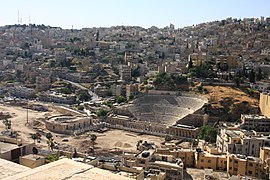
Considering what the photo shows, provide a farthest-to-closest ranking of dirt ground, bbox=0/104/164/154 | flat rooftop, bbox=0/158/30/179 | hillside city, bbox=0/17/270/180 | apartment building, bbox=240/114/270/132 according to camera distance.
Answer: dirt ground, bbox=0/104/164/154
apartment building, bbox=240/114/270/132
hillside city, bbox=0/17/270/180
flat rooftop, bbox=0/158/30/179

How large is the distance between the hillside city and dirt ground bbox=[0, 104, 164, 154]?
0.10 m

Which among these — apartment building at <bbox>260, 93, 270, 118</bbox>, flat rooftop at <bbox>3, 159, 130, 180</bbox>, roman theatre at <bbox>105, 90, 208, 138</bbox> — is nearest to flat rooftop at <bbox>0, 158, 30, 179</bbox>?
flat rooftop at <bbox>3, 159, 130, 180</bbox>

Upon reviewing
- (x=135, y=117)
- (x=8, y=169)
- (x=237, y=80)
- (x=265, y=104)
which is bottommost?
(x=135, y=117)

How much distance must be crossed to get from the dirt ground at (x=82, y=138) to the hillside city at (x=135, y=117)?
0.10m

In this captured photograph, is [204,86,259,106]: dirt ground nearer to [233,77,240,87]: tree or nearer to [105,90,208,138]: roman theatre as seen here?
[233,77,240,87]: tree

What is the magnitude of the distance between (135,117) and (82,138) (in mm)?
7353

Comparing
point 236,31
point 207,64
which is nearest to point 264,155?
point 207,64

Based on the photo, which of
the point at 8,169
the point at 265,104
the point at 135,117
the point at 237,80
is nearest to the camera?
the point at 8,169

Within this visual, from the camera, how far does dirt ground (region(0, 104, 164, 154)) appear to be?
32.9m

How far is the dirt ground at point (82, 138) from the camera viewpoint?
32.9 m

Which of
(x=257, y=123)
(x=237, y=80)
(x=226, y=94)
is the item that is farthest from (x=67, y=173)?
(x=237, y=80)

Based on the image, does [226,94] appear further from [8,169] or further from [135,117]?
[8,169]

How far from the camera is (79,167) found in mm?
8594

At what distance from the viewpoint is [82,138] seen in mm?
36344
